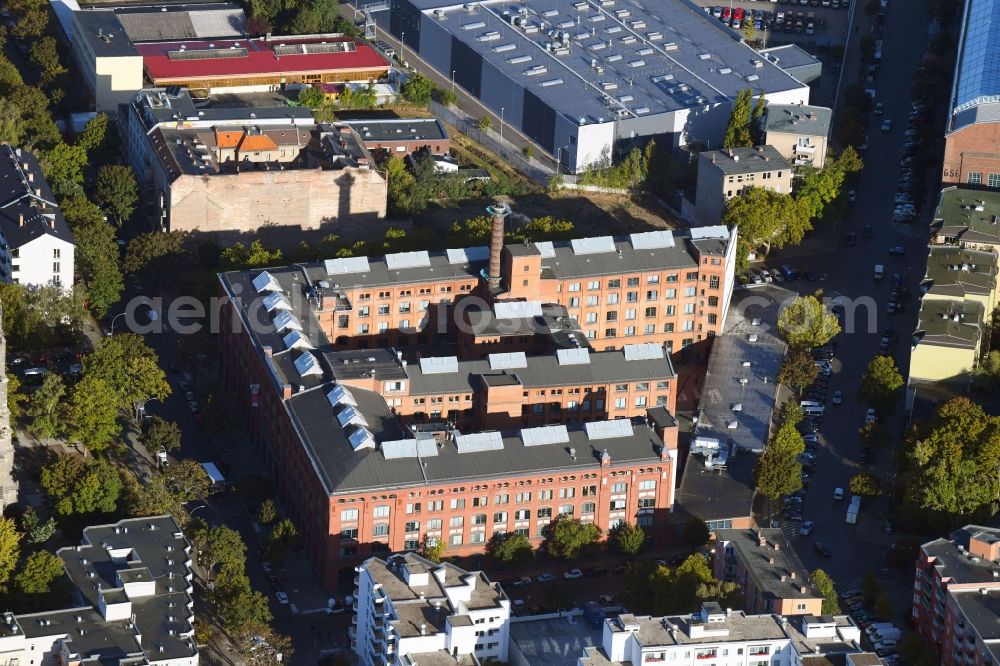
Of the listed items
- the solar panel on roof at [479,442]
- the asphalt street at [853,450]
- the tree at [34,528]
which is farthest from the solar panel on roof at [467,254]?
the tree at [34,528]

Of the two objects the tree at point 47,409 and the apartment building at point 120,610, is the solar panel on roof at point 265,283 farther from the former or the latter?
the apartment building at point 120,610

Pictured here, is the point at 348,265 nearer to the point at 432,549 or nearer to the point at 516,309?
the point at 516,309

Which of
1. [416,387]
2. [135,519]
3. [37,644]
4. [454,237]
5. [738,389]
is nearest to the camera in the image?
[37,644]

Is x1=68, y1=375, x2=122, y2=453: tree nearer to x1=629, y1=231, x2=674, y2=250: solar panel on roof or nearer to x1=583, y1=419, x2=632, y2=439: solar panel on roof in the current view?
x1=583, y1=419, x2=632, y2=439: solar panel on roof

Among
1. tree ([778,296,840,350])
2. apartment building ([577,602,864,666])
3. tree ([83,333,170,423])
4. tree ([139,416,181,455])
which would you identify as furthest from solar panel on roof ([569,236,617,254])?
apartment building ([577,602,864,666])

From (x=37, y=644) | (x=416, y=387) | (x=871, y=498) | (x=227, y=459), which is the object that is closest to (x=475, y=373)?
(x=416, y=387)

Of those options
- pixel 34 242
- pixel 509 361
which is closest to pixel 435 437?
pixel 509 361

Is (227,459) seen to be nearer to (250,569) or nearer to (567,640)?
(250,569)
